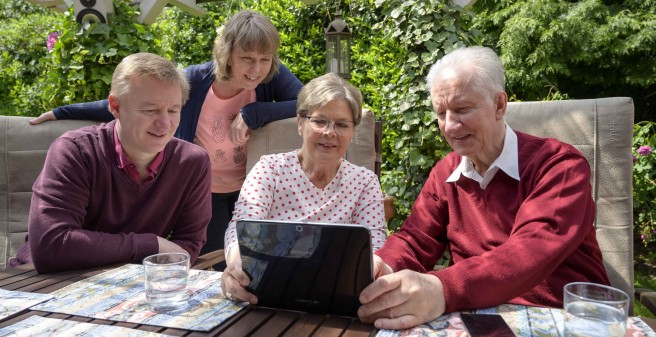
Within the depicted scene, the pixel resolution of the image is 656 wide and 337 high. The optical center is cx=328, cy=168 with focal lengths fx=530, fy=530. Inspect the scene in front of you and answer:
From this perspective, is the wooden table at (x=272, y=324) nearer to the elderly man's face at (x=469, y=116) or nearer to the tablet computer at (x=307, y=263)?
the tablet computer at (x=307, y=263)

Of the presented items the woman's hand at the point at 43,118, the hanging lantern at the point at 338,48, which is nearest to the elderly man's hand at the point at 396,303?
the woman's hand at the point at 43,118

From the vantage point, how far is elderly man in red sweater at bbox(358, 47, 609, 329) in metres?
1.22

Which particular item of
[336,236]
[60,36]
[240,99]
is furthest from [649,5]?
[336,236]

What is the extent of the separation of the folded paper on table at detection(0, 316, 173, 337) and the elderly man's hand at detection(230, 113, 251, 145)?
1422 millimetres

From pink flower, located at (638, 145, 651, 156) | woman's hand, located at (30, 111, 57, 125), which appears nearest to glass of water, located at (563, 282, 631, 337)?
woman's hand, located at (30, 111, 57, 125)

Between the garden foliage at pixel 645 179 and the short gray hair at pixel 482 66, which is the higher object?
the short gray hair at pixel 482 66

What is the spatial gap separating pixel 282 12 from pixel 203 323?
207 inches

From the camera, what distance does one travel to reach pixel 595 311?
970 mm

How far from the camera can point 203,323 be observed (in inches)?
44.7

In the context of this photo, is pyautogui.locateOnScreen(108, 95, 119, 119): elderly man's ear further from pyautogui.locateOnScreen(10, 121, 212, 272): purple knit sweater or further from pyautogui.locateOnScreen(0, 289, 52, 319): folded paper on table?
pyautogui.locateOnScreen(0, 289, 52, 319): folded paper on table

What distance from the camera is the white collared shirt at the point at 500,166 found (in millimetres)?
1625

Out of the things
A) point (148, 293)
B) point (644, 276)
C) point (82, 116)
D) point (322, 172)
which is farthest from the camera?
point (644, 276)

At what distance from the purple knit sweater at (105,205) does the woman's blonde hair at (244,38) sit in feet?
2.01

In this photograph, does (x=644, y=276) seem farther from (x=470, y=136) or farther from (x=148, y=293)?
(x=148, y=293)
